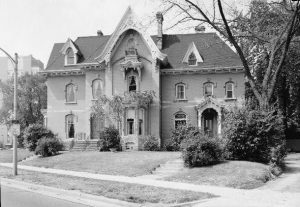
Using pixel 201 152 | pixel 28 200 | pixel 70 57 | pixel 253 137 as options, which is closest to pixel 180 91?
pixel 70 57

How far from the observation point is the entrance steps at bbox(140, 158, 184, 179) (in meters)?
20.2

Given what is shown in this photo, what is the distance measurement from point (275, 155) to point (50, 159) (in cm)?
1549

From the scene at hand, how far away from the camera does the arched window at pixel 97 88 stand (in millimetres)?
39188

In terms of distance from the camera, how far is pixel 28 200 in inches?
520

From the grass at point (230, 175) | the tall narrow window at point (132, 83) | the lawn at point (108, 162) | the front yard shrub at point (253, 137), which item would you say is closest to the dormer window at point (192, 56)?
the tall narrow window at point (132, 83)

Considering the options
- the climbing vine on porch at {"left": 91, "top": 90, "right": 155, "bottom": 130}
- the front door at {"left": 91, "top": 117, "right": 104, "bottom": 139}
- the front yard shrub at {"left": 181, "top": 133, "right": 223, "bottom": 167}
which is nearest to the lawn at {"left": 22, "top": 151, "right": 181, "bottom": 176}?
the front yard shrub at {"left": 181, "top": 133, "right": 223, "bottom": 167}

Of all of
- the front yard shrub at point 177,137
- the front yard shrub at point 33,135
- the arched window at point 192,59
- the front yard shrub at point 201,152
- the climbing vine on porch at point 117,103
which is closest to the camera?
the front yard shrub at point 201,152

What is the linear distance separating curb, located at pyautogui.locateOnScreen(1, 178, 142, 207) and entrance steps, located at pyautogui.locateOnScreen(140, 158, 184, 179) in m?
5.41

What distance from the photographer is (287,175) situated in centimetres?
1950

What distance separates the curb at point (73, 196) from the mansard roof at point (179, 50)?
22.2 metres

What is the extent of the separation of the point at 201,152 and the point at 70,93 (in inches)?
920

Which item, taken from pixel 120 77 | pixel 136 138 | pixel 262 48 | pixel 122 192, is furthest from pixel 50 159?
pixel 262 48

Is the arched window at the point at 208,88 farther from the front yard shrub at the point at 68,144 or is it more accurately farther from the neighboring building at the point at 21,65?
the neighboring building at the point at 21,65

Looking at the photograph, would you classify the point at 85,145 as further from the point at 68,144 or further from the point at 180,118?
the point at 180,118
